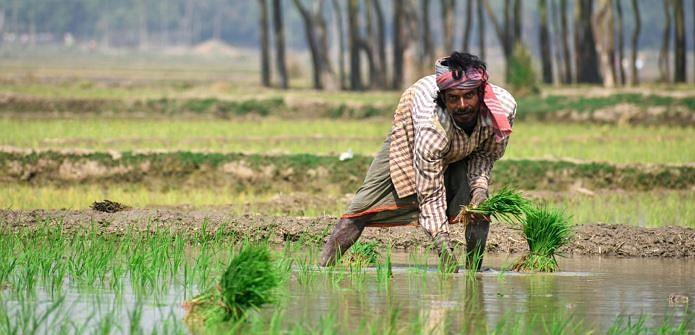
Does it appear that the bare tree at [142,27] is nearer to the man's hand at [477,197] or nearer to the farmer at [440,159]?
the farmer at [440,159]

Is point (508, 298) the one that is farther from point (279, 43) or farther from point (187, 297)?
point (279, 43)

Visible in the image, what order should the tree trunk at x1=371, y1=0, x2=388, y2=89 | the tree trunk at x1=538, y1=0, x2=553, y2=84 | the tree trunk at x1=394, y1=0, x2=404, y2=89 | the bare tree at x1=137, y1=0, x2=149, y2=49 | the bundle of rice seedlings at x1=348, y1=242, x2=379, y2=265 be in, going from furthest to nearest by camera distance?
the bare tree at x1=137, y1=0, x2=149, y2=49 → the tree trunk at x1=371, y1=0, x2=388, y2=89 → the tree trunk at x1=538, y1=0, x2=553, y2=84 → the tree trunk at x1=394, y1=0, x2=404, y2=89 → the bundle of rice seedlings at x1=348, y1=242, x2=379, y2=265

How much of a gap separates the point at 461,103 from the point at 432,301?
94 cm

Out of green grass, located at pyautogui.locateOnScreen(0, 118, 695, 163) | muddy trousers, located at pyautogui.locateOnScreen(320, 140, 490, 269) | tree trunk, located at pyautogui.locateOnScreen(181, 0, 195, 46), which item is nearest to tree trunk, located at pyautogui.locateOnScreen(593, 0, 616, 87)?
green grass, located at pyautogui.locateOnScreen(0, 118, 695, 163)

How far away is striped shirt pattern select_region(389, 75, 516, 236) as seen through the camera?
6.49 meters

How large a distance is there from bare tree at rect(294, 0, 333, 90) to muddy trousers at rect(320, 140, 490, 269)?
93.6 ft

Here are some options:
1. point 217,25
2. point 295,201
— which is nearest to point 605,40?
point 295,201

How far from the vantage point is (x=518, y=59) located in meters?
26.7

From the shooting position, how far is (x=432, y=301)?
6328 mm

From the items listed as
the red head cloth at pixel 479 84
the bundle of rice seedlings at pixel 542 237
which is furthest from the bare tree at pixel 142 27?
the red head cloth at pixel 479 84

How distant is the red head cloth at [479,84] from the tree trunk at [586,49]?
2991 centimetres

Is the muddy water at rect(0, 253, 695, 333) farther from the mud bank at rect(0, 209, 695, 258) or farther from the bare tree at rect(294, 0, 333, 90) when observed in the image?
the bare tree at rect(294, 0, 333, 90)

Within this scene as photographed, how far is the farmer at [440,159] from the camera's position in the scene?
640 cm

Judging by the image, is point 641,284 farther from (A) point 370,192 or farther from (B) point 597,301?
(A) point 370,192
